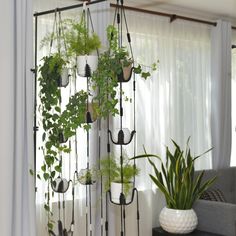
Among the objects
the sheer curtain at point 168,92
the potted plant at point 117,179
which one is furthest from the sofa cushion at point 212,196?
the potted plant at point 117,179

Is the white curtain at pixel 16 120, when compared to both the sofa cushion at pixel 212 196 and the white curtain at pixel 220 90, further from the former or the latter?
the white curtain at pixel 220 90

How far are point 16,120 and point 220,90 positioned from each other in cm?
312

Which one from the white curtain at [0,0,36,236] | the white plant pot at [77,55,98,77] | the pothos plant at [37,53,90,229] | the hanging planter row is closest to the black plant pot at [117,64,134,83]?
the hanging planter row

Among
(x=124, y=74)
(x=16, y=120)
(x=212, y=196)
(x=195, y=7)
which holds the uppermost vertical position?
(x=195, y=7)

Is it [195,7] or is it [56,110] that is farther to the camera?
[195,7]

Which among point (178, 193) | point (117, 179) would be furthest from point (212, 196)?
point (117, 179)

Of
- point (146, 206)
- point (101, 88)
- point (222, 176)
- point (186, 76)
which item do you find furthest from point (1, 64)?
point (222, 176)

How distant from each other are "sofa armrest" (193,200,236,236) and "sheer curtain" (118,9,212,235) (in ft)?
1.48

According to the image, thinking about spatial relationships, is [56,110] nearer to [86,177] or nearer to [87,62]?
[87,62]

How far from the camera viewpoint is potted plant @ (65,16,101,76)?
103 inches

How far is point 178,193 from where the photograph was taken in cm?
382

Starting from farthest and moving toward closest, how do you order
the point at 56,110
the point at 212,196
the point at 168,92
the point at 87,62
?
1. the point at 168,92
2. the point at 212,196
3. the point at 87,62
4. the point at 56,110

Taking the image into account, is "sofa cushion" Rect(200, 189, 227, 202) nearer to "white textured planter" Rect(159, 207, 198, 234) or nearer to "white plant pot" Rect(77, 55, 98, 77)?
"white textured planter" Rect(159, 207, 198, 234)

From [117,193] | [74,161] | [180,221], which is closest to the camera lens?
[117,193]
